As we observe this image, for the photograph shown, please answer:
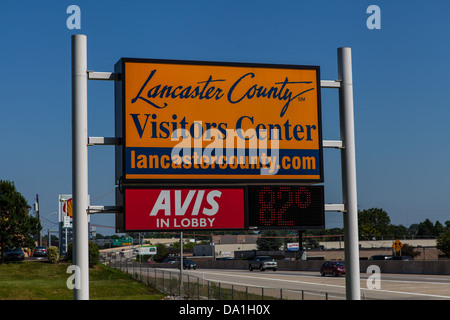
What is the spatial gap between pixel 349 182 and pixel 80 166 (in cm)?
546

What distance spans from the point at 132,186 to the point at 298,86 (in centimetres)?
399

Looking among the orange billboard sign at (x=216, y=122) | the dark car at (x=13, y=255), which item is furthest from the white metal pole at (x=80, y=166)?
the dark car at (x=13, y=255)

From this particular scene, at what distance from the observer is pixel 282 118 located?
12.5m

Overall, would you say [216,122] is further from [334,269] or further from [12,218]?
[12,218]

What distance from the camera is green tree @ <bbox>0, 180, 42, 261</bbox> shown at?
197ft

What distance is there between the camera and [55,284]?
156 ft

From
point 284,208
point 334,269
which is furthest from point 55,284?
point 284,208

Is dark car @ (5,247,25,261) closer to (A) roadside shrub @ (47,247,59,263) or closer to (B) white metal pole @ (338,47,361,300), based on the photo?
(A) roadside shrub @ (47,247,59,263)

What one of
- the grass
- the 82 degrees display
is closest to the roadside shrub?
the grass

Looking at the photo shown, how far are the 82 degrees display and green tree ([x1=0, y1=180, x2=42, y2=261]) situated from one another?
52137 mm

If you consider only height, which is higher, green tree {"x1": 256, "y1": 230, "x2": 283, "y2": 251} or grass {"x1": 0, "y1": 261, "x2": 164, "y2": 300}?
grass {"x1": 0, "y1": 261, "x2": 164, "y2": 300}

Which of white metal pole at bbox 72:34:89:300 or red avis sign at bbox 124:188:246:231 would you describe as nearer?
white metal pole at bbox 72:34:89:300
